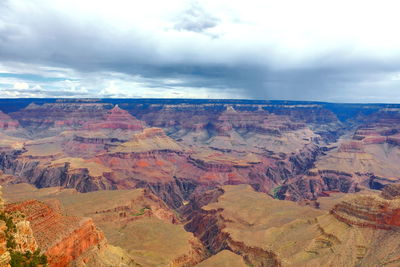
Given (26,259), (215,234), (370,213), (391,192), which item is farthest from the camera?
(391,192)

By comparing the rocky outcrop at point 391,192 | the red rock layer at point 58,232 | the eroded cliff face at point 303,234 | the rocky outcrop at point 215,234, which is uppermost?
the red rock layer at point 58,232

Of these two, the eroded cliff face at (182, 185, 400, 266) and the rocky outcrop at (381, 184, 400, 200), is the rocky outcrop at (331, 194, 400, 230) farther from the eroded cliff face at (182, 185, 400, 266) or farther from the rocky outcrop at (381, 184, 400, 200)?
the rocky outcrop at (381, 184, 400, 200)

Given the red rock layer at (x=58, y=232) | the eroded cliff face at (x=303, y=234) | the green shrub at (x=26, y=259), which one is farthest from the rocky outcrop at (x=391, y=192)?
the green shrub at (x=26, y=259)

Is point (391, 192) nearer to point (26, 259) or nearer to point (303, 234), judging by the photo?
point (303, 234)

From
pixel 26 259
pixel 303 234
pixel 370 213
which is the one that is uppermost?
pixel 26 259

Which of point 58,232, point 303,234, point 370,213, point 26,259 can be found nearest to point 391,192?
point 370,213

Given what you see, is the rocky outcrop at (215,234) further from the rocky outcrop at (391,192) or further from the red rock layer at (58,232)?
the rocky outcrop at (391,192)

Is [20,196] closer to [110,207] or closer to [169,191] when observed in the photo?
[110,207]

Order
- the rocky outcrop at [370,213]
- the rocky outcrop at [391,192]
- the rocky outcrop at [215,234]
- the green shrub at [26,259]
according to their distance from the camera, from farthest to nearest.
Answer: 1. the rocky outcrop at [391,192]
2. the rocky outcrop at [370,213]
3. the rocky outcrop at [215,234]
4. the green shrub at [26,259]
